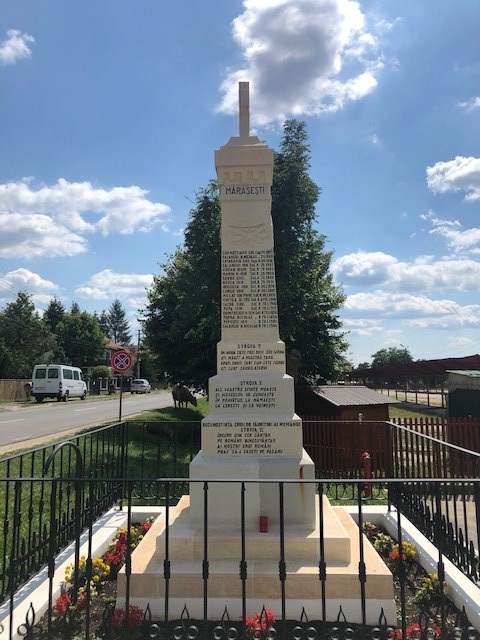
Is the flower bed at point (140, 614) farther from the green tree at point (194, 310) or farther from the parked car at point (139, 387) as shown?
the parked car at point (139, 387)

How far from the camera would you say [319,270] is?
13805mm

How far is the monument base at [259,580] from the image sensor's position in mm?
3504

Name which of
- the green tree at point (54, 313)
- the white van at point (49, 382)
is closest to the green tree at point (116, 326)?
the green tree at point (54, 313)

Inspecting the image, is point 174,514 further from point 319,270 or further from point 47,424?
point 47,424

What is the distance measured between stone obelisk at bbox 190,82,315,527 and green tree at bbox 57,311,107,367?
2382 inches

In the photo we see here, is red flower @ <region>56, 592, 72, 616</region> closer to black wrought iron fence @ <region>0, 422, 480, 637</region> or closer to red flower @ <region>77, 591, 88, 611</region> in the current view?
red flower @ <region>77, 591, 88, 611</region>

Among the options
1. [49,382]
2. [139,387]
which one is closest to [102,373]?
[139,387]

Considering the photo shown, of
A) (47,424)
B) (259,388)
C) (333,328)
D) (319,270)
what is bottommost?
(47,424)

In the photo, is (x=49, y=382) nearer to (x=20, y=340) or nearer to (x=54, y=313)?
(x=20, y=340)

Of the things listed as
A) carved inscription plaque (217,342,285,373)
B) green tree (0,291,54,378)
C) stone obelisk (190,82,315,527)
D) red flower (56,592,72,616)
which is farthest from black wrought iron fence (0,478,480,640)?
green tree (0,291,54,378)

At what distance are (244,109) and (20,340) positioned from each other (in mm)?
44341

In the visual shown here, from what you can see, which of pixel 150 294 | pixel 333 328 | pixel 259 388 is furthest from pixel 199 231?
pixel 259 388

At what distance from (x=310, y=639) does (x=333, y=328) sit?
11.8 metres

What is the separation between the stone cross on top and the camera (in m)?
5.78
